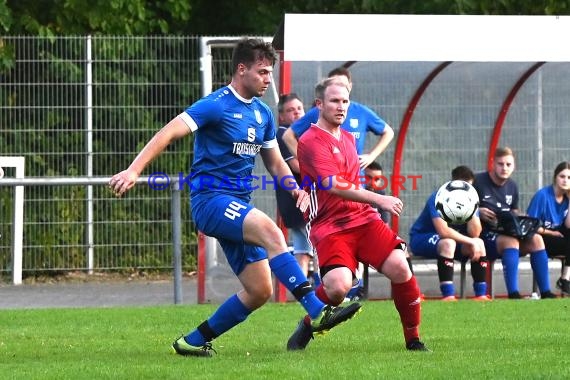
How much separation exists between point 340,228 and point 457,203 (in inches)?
156

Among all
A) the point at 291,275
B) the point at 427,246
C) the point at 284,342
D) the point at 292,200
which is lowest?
the point at 284,342

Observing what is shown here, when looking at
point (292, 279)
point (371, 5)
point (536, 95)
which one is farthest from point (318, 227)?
point (371, 5)

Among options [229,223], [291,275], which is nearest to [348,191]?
[291,275]

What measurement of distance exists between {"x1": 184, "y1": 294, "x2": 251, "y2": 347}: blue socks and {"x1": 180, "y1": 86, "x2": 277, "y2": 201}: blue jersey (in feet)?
2.16

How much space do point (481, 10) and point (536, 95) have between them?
4107mm

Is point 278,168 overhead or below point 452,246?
overhead

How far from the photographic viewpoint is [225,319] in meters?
8.26

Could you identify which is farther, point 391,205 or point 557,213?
point 557,213

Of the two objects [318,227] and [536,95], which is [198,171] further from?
[536,95]

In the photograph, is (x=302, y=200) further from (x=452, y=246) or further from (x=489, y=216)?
(x=489, y=216)

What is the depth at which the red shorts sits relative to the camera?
8.27 meters

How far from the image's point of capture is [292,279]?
26.2 ft

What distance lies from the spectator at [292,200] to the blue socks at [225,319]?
4397 millimetres

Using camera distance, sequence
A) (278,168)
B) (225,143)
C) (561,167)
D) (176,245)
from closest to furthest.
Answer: (225,143)
(278,168)
(176,245)
(561,167)
